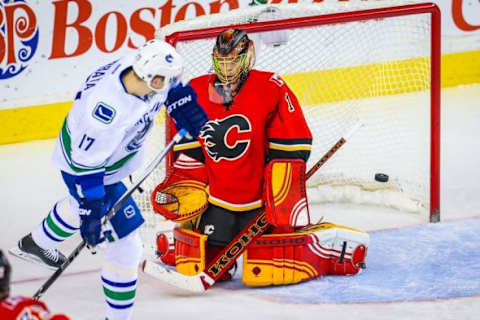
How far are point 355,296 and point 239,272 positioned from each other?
515mm

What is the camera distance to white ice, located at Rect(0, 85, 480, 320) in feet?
12.0

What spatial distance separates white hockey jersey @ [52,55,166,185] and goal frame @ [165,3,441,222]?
969mm

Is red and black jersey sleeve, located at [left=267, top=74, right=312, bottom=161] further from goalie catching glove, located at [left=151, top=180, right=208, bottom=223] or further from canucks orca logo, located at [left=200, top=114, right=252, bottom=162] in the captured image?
goalie catching glove, located at [left=151, top=180, right=208, bottom=223]

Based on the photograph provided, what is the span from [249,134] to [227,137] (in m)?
0.08

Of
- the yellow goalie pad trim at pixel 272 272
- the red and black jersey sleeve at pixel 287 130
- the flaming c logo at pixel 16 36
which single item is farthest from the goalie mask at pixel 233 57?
the flaming c logo at pixel 16 36

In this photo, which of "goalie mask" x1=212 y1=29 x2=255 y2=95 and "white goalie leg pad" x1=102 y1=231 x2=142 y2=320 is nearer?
"white goalie leg pad" x1=102 y1=231 x2=142 y2=320

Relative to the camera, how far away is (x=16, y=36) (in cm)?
558

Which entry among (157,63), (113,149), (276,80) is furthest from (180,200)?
(157,63)

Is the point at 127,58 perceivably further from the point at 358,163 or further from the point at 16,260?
the point at 358,163

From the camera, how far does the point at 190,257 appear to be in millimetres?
3949

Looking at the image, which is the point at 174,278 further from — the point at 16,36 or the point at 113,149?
the point at 16,36

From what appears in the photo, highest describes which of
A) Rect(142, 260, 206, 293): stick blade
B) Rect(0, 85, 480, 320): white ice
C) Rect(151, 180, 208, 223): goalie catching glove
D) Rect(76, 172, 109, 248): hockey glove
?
Rect(76, 172, 109, 248): hockey glove

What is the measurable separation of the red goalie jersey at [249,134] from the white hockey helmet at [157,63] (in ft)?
2.27

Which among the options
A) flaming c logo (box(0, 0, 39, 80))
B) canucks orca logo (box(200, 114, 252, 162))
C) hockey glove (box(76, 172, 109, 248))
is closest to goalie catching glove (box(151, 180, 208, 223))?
canucks orca logo (box(200, 114, 252, 162))
